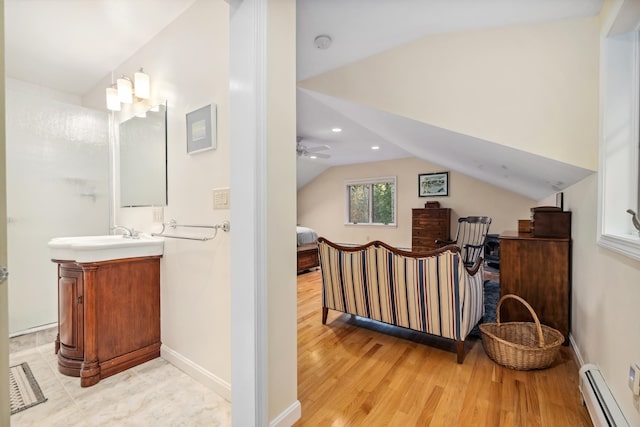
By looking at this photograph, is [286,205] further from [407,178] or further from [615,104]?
[407,178]

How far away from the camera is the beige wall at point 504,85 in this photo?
174cm

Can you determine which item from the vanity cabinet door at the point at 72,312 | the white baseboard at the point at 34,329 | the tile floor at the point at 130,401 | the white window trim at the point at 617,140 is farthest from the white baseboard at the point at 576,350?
the white baseboard at the point at 34,329

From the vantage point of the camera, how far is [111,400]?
1641mm

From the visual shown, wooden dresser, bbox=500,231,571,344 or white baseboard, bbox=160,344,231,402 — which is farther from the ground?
wooden dresser, bbox=500,231,571,344

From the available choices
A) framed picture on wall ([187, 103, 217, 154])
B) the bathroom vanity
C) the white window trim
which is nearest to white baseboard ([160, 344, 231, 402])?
the bathroom vanity

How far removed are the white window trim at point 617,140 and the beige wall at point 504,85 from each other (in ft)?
0.53

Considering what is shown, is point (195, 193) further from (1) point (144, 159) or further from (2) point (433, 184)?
(2) point (433, 184)

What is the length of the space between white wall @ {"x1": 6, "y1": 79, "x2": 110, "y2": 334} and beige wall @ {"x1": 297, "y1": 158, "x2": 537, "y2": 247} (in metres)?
5.49

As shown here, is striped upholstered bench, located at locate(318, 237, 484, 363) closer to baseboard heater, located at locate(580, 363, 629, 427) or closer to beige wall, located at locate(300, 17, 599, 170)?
baseboard heater, located at locate(580, 363, 629, 427)

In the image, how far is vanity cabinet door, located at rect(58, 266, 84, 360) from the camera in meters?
1.82

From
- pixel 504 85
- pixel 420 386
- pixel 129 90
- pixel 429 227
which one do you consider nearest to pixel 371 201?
pixel 429 227

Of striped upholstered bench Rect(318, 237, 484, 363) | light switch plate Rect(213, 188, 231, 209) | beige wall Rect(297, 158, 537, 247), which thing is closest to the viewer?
light switch plate Rect(213, 188, 231, 209)

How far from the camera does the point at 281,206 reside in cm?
132

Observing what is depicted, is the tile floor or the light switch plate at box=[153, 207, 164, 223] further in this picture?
the light switch plate at box=[153, 207, 164, 223]
